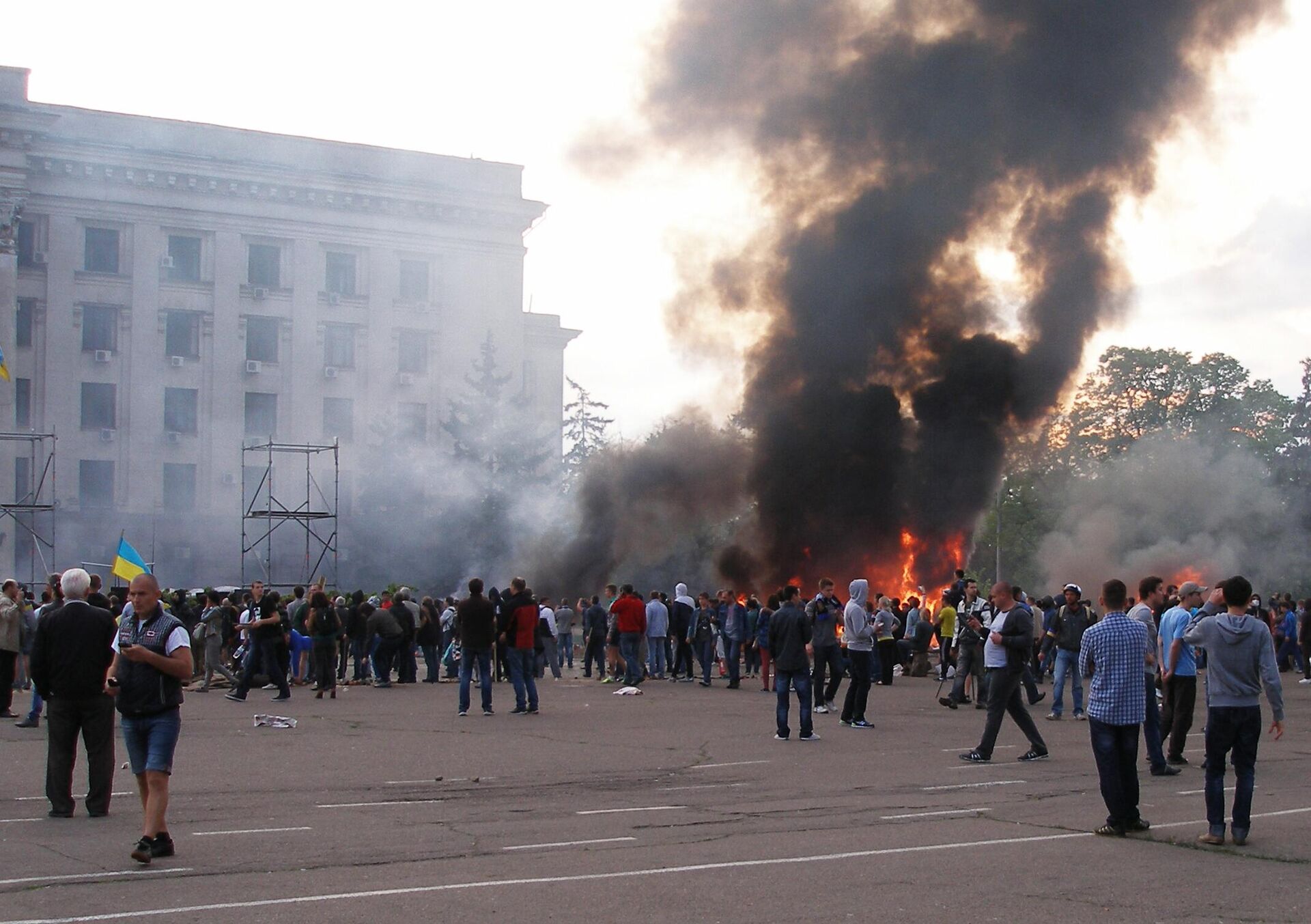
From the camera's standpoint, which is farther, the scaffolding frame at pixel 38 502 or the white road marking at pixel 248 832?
the scaffolding frame at pixel 38 502

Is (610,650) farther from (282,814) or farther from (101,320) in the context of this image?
(101,320)

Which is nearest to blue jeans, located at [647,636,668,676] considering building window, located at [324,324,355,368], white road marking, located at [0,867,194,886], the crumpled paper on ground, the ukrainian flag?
the ukrainian flag

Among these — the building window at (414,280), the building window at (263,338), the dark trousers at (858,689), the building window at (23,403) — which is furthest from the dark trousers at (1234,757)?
the building window at (414,280)

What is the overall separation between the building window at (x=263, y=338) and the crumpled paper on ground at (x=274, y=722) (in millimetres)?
43387

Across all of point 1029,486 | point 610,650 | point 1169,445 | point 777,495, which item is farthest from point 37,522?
point 1169,445

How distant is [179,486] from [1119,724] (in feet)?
169

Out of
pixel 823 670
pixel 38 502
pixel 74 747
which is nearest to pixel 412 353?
pixel 38 502

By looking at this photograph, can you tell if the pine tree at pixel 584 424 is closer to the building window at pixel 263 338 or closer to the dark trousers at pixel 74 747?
the building window at pixel 263 338

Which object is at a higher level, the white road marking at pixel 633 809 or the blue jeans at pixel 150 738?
the blue jeans at pixel 150 738

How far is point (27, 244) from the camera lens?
175 ft

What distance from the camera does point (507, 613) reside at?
17578 mm

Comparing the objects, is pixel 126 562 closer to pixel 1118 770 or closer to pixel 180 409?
pixel 1118 770

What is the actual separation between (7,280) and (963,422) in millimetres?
36342

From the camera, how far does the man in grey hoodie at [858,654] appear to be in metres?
16.7
